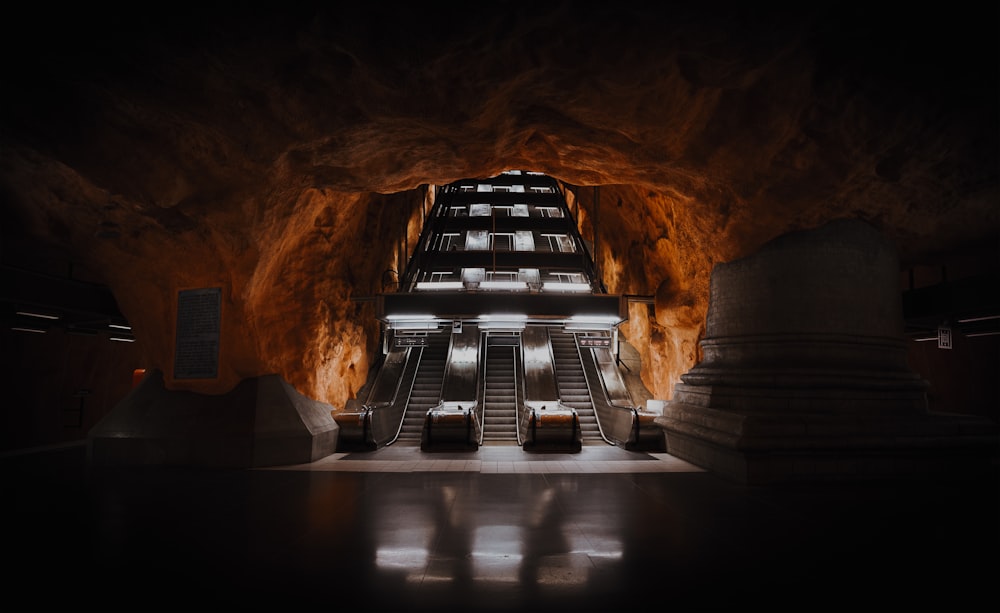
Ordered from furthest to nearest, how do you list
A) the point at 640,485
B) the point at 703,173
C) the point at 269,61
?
the point at 703,173 → the point at 640,485 → the point at 269,61

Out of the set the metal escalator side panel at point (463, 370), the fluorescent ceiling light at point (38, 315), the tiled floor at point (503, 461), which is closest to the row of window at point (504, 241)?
the metal escalator side panel at point (463, 370)

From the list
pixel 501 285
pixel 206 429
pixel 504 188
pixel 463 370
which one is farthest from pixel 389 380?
pixel 504 188

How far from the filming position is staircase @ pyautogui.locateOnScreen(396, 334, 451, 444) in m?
11.1

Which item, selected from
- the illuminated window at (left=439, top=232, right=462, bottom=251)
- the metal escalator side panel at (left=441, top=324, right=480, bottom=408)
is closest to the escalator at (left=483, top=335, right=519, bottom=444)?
the metal escalator side panel at (left=441, top=324, right=480, bottom=408)

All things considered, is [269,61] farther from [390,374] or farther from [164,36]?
[390,374]

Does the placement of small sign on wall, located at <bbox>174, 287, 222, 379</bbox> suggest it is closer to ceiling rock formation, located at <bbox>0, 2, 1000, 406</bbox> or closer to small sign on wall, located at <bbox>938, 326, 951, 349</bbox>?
ceiling rock formation, located at <bbox>0, 2, 1000, 406</bbox>

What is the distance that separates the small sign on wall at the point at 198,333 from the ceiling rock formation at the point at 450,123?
0.43 feet

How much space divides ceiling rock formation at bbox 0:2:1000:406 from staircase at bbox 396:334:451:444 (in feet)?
14.2

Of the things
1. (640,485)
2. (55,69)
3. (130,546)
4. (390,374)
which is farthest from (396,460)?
(55,69)

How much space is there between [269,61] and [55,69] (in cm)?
191

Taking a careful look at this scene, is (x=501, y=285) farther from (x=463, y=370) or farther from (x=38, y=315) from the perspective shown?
(x=38, y=315)

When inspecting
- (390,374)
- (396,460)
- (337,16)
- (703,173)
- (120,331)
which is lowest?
(396,460)

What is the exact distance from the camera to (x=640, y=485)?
5.88 meters

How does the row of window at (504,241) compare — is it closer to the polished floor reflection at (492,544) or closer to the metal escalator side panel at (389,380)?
the metal escalator side panel at (389,380)
